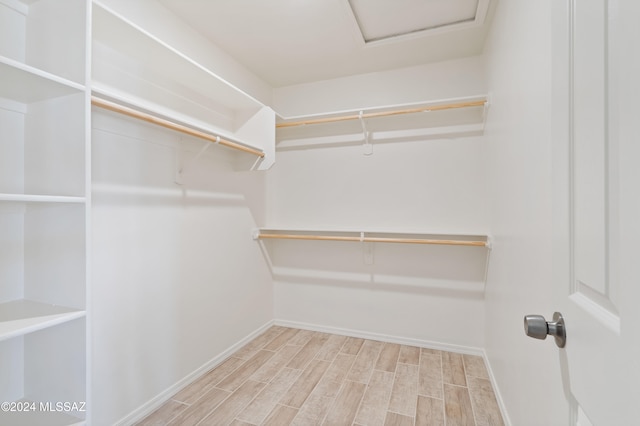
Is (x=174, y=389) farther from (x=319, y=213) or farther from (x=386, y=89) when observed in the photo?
(x=386, y=89)

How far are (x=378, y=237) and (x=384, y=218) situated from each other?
0.18 metres

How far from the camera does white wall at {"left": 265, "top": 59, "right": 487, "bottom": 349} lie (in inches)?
97.3

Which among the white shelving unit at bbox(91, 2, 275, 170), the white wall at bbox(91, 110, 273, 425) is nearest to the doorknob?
the white shelving unit at bbox(91, 2, 275, 170)

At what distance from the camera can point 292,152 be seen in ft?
9.85

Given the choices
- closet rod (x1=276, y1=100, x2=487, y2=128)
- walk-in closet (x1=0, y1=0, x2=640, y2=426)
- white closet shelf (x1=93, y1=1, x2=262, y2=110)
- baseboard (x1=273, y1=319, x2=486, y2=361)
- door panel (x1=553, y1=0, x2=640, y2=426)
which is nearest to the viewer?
door panel (x1=553, y1=0, x2=640, y2=426)

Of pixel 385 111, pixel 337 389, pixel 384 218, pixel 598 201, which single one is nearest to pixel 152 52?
pixel 385 111

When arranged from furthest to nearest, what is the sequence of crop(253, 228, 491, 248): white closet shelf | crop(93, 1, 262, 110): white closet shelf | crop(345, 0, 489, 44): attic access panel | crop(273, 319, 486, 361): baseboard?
crop(273, 319, 486, 361): baseboard < crop(253, 228, 491, 248): white closet shelf < crop(345, 0, 489, 44): attic access panel < crop(93, 1, 262, 110): white closet shelf

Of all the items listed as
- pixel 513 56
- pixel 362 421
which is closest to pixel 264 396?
pixel 362 421

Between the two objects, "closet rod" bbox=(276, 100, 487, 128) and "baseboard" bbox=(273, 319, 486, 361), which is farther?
"baseboard" bbox=(273, 319, 486, 361)

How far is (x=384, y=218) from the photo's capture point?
Answer: 2695mm

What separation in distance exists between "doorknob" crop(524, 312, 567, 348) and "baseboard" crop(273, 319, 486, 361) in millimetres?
2112

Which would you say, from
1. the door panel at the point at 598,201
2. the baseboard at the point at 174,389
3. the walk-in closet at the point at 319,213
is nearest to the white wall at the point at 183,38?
the walk-in closet at the point at 319,213

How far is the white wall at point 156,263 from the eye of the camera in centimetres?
154

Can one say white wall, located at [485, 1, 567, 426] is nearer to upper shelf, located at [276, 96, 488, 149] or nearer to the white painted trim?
the white painted trim
